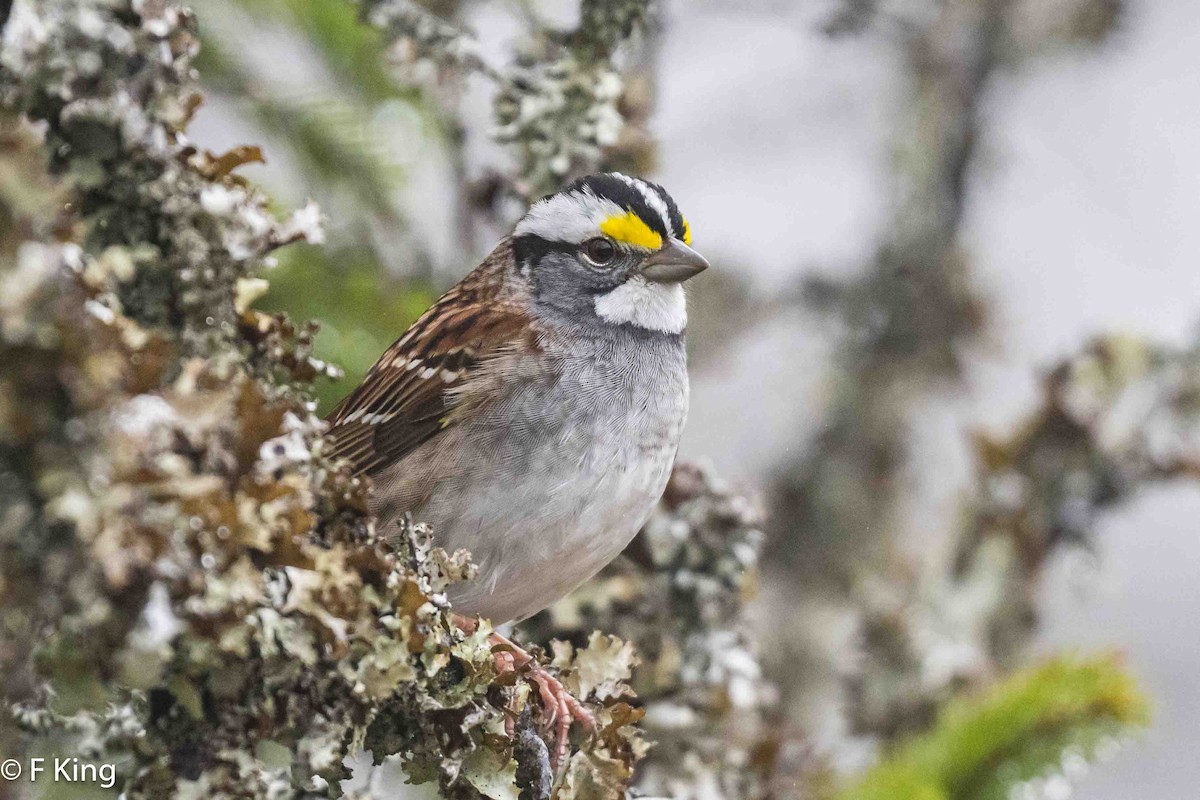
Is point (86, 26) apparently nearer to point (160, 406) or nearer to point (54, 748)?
point (160, 406)

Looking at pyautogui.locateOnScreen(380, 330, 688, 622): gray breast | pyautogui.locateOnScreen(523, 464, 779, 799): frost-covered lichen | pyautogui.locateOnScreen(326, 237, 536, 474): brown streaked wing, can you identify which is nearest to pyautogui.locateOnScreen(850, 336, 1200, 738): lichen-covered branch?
pyautogui.locateOnScreen(523, 464, 779, 799): frost-covered lichen

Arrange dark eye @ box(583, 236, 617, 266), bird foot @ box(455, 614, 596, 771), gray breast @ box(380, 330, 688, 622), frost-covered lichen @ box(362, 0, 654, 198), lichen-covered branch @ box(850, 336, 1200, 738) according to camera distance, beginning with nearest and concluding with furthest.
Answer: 1. bird foot @ box(455, 614, 596, 771)
2. gray breast @ box(380, 330, 688, 622)
3. frost-covered lichen @ box(362, 0, 654, 198)
4. dark eye @ box(583, 236, 617, 266)
5. lichen-covered branch @ box(850, 336, 1200, 738)

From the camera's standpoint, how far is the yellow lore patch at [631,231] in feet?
10.5

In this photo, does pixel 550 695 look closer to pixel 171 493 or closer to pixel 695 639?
pixel 695 639

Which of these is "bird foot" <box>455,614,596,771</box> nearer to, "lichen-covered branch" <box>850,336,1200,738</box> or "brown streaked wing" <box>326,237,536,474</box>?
"brown streaked wing" <box>326,237,536,474</box>

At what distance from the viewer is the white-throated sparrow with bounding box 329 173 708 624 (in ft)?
9.05

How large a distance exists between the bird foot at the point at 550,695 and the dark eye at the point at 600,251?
1176 mm

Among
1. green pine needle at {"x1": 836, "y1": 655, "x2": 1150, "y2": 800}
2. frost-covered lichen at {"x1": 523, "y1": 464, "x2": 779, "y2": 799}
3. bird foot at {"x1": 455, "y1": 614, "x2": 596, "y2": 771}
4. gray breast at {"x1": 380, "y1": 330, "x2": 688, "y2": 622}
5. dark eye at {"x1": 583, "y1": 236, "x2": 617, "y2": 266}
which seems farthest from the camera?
dark eye at {"x1": 583, "y1": 236, "x2": 617, "y2": 266}

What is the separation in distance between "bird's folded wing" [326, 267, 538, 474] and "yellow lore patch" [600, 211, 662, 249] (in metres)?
0.31

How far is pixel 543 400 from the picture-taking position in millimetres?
2885

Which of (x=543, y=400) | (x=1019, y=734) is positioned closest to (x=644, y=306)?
(x=543, y=400)

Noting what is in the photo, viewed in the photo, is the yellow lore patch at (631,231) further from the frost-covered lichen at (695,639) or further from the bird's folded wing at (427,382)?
the frost-covered lichen at (695,639)

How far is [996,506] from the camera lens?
14.3 feet

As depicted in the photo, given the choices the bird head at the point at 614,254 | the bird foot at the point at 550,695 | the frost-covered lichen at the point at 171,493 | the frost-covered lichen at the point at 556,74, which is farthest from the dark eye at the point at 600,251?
the frost-covered lichen at the point at 171,493
